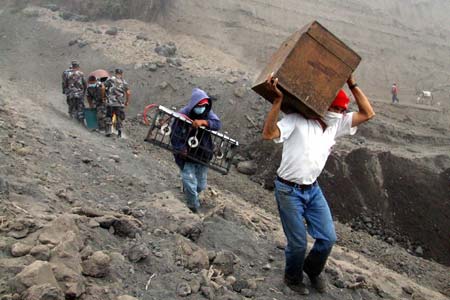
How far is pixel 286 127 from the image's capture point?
3.78 m

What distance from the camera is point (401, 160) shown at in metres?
9.44

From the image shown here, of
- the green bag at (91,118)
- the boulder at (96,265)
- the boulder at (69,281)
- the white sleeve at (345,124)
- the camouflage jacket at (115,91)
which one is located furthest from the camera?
the green bag at (91,118)

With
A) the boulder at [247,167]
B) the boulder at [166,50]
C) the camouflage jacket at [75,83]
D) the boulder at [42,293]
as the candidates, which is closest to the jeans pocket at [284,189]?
the boulder at [42,293]

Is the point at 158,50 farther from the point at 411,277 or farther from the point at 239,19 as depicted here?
the point at 411,277

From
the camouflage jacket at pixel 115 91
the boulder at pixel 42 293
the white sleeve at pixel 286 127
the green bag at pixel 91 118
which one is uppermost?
the white sleeve at pixel 286 127

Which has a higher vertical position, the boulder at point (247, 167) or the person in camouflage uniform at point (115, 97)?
the person in camouflage uniform at point (115, 97)

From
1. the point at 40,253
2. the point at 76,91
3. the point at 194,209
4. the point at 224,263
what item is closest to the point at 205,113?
the point at 194,209

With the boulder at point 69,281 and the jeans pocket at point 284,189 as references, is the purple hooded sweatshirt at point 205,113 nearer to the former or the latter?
the jeans pocket at point 284,189

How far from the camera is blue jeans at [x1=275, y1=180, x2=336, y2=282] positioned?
3.81m

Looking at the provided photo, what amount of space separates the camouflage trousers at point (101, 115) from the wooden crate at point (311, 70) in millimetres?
5847

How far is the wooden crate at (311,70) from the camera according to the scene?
373 centimetres

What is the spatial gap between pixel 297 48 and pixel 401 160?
21.0 feet

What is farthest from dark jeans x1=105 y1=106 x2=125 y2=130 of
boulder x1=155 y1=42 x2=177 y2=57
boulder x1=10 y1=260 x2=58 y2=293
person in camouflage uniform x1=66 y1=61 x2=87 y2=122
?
boulder x1=10 y1=260 x2=58 y2=293

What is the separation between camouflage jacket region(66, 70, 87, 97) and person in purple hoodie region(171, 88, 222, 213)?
5014 millimetres
